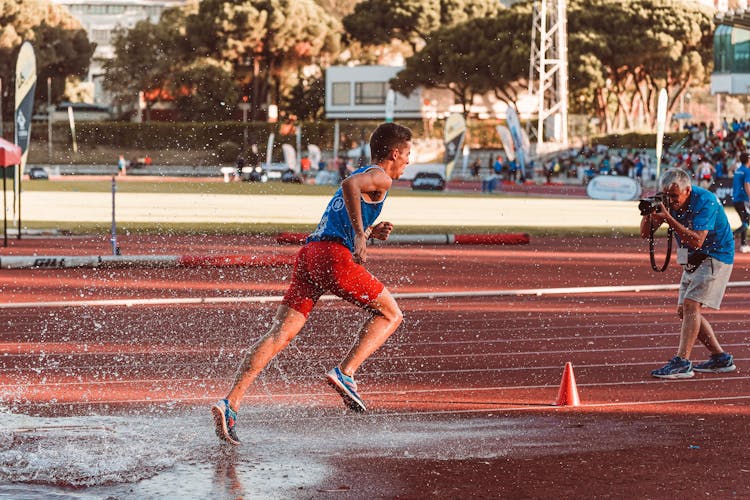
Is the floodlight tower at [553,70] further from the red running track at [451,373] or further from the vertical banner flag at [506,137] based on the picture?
the red running track at [451,373]

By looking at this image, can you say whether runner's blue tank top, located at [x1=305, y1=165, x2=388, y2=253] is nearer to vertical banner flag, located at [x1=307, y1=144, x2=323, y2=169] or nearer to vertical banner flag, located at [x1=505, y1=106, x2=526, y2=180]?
vertical banner flag, located at [x1=505, y1=106, x2=526, y2=180]

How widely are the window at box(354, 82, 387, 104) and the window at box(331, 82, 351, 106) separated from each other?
700 millimetres

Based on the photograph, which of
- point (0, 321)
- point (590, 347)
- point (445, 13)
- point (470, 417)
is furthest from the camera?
point (445, 13)

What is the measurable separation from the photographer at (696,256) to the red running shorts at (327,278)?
2.74 m

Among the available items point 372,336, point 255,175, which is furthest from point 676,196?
point 255,175

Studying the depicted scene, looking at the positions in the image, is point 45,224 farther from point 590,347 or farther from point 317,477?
point 317,477

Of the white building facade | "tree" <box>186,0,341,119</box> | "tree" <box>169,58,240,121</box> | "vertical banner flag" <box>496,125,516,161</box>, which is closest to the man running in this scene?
"vertical banner flag" <box>496,125,516,161</box>

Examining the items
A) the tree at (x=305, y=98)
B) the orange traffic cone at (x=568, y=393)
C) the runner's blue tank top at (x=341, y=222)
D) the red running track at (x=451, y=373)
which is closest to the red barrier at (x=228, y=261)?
the red running track at (x=451, y=373)

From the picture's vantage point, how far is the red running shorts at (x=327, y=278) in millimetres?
7516

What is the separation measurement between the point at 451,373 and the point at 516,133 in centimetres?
4927

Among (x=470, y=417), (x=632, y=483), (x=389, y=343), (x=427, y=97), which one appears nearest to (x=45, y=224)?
(x=389, y=343)

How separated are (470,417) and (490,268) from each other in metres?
12.4

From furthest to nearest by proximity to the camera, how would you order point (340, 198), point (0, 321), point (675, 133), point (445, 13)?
point (445, 13)
point (675, 133)
point (0, 321)
point (340, 198)

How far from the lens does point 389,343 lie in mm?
12039
